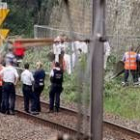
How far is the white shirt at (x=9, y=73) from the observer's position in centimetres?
1720

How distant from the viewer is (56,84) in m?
18.1

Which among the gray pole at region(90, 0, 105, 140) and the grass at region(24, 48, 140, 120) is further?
the grass at region(24, 48, 140, 120)

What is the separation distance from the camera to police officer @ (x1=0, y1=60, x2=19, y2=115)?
1727 centimetres

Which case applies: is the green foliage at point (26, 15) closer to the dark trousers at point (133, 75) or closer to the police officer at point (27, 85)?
the dark trousers at point (133, 75)

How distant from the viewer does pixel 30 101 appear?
754 inches

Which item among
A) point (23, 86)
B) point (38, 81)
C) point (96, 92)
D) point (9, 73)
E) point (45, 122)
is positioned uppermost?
point (96, 92)

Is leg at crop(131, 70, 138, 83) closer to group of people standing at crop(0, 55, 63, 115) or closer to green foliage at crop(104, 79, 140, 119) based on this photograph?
green foliage at crop(104, 79, 140, 119)

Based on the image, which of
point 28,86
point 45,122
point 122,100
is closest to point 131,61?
point 122,100

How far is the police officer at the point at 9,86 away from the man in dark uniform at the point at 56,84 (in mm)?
1089

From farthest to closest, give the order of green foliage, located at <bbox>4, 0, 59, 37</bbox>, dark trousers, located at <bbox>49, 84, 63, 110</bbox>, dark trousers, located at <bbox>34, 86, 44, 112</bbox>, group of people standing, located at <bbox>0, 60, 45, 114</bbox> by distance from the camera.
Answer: green foliage, located at <bbox>4, 0, 59, 37</bbox> → dark trousers, located at <bbox>49, 84, 63, 110</bbox> → dark trousers, located at <bbox>34, 86, 44, 112</bbox> → group of people standing, located at <bbox>0, 60, 45, 114</bbox>

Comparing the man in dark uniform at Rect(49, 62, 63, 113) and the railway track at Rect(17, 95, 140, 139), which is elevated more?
the man in dark uniform at Rect(49, 62, 63, 113)

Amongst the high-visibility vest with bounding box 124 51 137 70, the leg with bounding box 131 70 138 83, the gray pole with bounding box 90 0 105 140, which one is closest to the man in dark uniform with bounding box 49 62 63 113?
the high-visibility vest with bounding box 124 51 137 70

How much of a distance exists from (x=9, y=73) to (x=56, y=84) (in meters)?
1.60

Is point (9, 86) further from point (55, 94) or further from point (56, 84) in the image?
point (55, 94)
